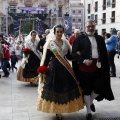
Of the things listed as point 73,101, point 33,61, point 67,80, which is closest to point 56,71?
point 67,80

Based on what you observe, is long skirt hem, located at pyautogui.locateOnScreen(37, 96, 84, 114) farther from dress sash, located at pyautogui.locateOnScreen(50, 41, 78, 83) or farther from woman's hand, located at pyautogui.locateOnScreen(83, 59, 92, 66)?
woman's hand, located at pyautogui.locateOnScreen(83, 59, 92, 66)

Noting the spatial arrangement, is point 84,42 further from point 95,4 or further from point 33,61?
point 95,4

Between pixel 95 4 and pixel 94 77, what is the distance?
31.1 m

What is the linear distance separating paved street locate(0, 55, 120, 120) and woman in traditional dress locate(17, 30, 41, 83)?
0.41m

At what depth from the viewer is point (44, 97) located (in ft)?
15.9

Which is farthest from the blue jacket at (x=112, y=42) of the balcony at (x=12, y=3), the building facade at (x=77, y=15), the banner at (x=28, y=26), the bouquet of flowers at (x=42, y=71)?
the balcony at (x=12, y=3)

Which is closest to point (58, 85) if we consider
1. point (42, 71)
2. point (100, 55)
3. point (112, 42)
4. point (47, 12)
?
point (42, 71)

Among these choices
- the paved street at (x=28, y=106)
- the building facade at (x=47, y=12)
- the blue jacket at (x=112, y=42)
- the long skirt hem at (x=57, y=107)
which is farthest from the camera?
the building facade at (x=47, y=12)

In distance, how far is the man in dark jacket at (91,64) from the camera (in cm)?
490

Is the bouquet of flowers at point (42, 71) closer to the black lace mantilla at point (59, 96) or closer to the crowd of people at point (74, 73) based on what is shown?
the crowd of people at point (74, 73)

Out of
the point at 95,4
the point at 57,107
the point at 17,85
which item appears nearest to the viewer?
the point at 57,107

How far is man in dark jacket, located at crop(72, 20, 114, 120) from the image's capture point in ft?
16.1

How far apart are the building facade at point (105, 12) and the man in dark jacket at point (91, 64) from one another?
2490 cm

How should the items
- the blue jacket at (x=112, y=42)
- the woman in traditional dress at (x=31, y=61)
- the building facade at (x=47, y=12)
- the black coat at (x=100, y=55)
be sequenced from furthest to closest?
the building facade at (x=47, y=12) → the blue jacket at (x=112, y=42) → the woman in traditional dress at (x=31, y=61) → the black coat at (x=100, y=55)
